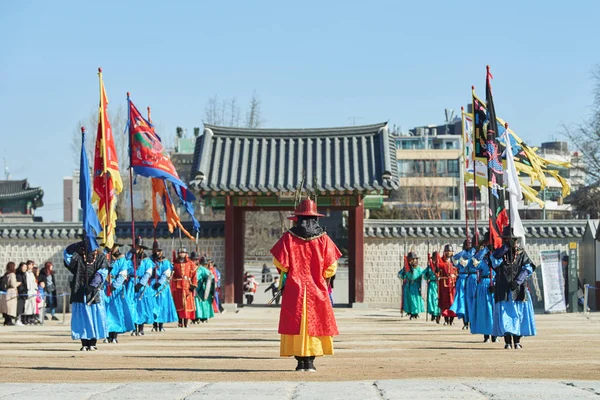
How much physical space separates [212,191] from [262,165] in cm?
215

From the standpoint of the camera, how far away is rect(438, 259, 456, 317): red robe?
80.0ft

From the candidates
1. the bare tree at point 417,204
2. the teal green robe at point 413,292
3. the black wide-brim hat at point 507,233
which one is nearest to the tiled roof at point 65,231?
the teal green robe at point 413,292

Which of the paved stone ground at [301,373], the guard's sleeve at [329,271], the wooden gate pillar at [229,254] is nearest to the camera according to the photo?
the paved stone ground at [301,373]

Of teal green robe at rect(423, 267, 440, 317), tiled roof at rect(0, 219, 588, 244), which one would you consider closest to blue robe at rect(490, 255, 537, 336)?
teal green robe at rect(423, 267, 440, 317)

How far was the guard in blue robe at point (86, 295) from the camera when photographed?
53.3 feet

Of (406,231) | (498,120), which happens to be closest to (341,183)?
(406,231)

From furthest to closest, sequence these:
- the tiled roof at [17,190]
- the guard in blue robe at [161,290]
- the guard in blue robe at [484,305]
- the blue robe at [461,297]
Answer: the tiled roof at [17,190] → the blue robe at [461,297] → the guard in blue robe at [161,290] → the guard in blue robe at [484,305]

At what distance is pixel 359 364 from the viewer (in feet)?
43.3

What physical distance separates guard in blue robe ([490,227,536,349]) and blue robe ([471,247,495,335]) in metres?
1.01

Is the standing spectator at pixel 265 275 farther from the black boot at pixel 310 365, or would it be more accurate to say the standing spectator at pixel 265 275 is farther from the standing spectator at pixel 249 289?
the black boot at pixel 310 365

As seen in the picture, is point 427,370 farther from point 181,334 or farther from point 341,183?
point 341,183

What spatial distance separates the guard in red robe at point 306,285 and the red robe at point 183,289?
1163cm

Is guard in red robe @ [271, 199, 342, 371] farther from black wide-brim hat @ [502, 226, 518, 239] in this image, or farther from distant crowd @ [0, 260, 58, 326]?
distant crowd @ [0, 260, 58, 326]

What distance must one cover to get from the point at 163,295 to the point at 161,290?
0.34 meters
